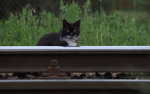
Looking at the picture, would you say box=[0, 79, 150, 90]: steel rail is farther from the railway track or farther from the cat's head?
the cat's head

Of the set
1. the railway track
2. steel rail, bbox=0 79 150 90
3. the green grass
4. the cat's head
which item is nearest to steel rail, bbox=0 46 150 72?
the railway track

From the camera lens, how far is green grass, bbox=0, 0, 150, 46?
20.4ft

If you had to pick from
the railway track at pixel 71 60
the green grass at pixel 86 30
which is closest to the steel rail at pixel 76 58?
the railway track at pixel 71 60

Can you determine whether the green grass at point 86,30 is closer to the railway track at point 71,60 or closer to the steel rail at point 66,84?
the railway track at point 71,60

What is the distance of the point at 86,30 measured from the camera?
6.37 meters

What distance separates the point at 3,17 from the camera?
34.7 feet

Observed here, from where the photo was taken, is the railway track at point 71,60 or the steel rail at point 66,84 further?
the railway track at point 71,60

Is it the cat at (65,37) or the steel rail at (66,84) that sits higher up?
the cat at (65,37)

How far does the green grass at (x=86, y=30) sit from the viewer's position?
245 inches

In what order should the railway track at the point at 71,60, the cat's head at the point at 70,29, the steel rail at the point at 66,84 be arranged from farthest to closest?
the cat's head at the point at 70,29 → the railway track at the point at 71,60 → the steel rail at the point at 66,84
